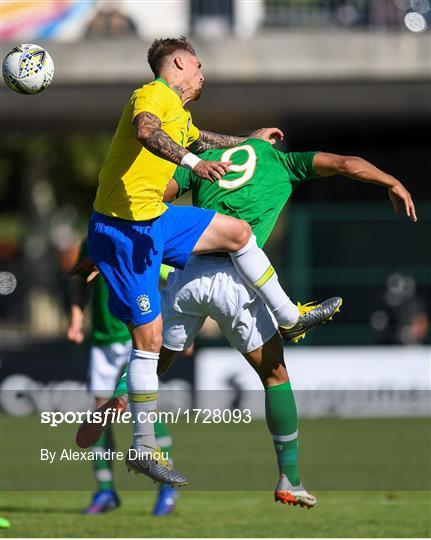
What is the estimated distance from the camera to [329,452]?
15219 millimetres

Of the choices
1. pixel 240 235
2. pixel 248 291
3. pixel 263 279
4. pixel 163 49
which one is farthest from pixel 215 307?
pixel 163 49

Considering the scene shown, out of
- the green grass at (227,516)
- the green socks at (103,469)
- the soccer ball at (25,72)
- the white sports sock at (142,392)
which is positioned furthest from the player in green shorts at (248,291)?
the green socks at (103,469)

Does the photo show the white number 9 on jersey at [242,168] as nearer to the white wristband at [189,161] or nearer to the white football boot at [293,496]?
the white wristband at [189,161]

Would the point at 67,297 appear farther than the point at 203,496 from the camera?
Yes

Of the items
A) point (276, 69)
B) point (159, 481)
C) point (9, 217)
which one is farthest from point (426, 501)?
point (9, 217)

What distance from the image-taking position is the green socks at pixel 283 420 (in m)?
8.57

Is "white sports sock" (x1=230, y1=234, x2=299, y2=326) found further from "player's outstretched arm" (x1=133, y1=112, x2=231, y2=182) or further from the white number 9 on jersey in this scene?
"player's outstretched arm" (x1=133, y1=112, x2=231, y2=182)

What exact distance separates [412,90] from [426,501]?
12.2 metres

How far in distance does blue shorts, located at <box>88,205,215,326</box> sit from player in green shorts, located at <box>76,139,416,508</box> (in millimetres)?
378

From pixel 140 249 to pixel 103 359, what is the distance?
11.8 feet

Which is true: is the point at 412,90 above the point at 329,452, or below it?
above

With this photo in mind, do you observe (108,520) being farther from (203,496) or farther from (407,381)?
Answer: (407,381)

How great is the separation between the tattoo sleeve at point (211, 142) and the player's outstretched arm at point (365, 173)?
0.70 meters

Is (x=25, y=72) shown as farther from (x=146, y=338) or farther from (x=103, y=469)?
(x=103, y=469)
